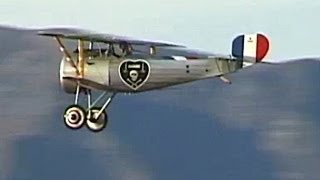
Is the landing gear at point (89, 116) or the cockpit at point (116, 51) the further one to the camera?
the cockpit at point (116, 51)

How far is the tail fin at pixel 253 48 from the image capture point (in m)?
9.10

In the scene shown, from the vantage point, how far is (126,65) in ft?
29.3

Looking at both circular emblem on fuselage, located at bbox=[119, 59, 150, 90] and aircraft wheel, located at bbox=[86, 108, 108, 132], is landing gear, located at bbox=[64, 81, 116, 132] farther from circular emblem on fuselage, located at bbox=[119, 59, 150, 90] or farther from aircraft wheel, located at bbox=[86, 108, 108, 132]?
circular emblem on fuselage, located at bbox=[119, 59, 150, 90]

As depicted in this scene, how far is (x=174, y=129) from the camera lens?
224 feet

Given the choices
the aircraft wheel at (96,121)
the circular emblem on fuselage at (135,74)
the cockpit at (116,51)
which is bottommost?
the aircraft wheel at (96,121)

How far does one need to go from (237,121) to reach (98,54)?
170ft

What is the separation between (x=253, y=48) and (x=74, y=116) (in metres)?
1.26

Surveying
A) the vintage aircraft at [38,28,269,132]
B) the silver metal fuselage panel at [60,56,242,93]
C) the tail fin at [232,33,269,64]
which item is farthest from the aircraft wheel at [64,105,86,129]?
the tail fin at [232,33,269,64]

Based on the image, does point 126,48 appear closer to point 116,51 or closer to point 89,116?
point 116,51

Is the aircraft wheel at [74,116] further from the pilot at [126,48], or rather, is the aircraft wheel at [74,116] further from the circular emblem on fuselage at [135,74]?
the pilot at [126,48]

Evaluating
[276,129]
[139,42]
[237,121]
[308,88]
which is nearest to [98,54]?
[139,42]

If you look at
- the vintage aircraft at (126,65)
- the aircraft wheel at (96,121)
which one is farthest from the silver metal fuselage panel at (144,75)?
the aircraft wheel at (96,121)

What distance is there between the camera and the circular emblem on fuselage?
8.84 metres

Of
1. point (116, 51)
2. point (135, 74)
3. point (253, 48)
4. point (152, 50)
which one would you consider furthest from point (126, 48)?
point (253, 48)
